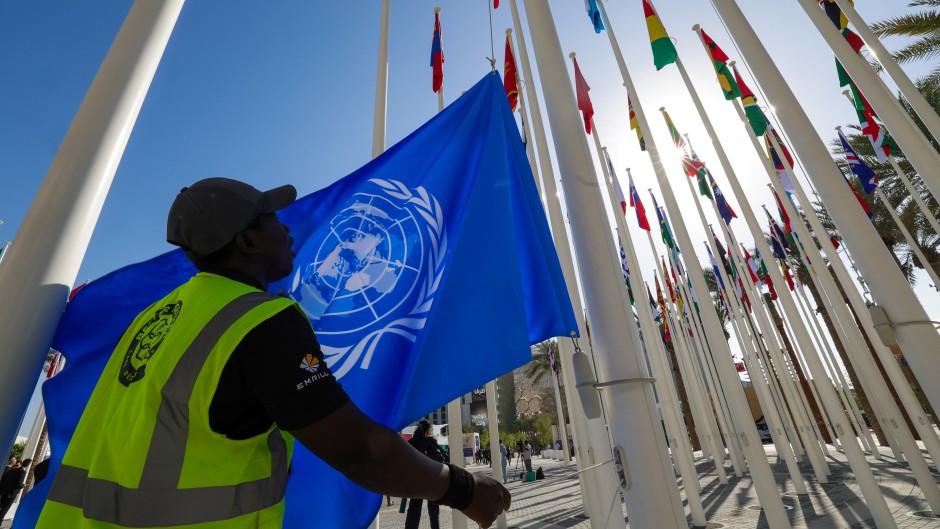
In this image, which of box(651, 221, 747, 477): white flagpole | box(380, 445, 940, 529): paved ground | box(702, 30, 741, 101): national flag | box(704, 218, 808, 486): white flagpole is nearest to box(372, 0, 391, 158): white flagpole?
box(380, 445, 940, 529): paved ground

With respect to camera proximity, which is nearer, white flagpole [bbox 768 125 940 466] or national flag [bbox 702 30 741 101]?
national flag [bbox 702 30 741 101]

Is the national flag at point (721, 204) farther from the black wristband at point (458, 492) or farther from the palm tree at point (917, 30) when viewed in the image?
the black wristband at point (458, 492)

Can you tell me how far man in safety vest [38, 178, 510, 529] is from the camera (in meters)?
1.09

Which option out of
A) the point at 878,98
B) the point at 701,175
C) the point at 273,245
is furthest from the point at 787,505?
the point at 273,245

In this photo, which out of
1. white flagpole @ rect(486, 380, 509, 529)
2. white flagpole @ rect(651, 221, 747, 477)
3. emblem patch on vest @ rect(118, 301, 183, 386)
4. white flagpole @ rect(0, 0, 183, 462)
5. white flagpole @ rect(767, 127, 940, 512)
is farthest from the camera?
white flagpole @ rect(651, 221, 747, 477)

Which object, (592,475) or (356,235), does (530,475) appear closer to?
(592,475)

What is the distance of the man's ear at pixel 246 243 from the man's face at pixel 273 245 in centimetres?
2

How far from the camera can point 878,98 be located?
505 centimetres

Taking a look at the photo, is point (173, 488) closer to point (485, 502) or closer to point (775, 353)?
point (485, 502)

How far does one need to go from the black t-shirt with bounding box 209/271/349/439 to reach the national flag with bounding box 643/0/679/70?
640 centimetres

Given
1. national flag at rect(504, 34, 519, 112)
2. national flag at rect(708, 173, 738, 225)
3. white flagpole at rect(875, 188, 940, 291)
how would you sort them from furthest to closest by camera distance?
white flagpole at rect(875, 188, 940, 291), national flag at rect(708, 173, 738, 225), national flag at rect(504, 34, 519, 112)

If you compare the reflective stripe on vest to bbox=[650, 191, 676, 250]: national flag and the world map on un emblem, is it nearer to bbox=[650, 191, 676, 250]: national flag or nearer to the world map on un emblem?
the world map on un emblem

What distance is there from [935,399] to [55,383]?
564 centimetres

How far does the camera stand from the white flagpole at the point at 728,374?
4926 millimetres
